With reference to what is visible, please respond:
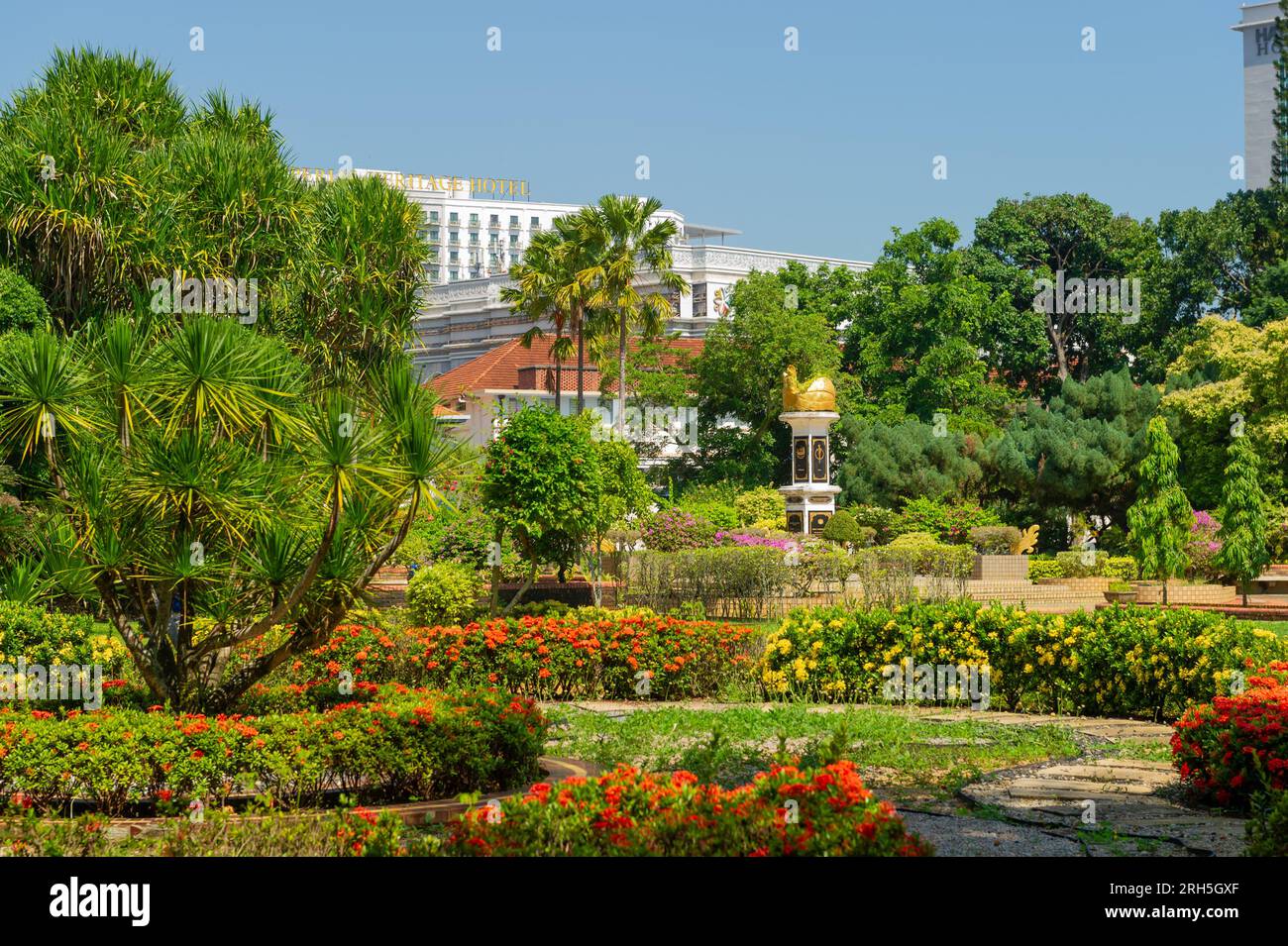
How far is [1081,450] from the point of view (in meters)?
42.2

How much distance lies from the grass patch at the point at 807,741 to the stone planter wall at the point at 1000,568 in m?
20.1

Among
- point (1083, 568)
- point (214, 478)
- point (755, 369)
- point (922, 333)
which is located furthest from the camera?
point (922, 333)

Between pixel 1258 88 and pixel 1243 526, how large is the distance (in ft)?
316

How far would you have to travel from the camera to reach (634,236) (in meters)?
40.2

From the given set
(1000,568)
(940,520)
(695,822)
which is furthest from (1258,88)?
(695,822)

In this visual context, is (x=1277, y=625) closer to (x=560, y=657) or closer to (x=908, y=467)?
(x=560, y=657)

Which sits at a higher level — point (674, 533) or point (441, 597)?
point (674, 533)

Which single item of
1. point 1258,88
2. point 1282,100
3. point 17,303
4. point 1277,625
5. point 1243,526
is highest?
point 1258,88

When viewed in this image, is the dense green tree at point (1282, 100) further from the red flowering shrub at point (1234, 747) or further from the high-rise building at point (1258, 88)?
the high-rise building at point (1258, 88)

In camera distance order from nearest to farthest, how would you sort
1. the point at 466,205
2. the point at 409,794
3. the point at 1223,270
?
the point at 409,794, the point at 1223,270, the point at 466,205

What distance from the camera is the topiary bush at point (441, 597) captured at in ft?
68.6
